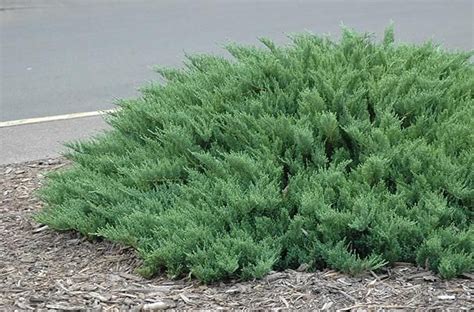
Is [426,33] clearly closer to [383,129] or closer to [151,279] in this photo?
[383,129]

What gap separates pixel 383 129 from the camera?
3.99 m

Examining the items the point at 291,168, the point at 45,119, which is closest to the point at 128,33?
the point at 45,119

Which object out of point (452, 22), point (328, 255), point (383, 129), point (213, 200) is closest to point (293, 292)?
point (328, 255)

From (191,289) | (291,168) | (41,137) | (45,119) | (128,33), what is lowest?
(128,33)

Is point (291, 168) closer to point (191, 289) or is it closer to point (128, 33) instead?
point (191, 289)

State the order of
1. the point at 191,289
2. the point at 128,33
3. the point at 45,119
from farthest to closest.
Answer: the point at 128,33, the point at 45,119, the point at 191,289

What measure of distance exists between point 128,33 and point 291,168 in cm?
903

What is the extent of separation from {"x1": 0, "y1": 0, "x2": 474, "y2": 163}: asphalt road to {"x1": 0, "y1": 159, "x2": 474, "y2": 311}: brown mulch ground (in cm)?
282

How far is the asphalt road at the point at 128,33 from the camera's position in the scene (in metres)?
8.90

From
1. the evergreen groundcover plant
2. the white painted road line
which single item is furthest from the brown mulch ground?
the white painted road line

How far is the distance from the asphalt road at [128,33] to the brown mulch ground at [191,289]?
282 centimetres

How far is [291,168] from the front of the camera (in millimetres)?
3938

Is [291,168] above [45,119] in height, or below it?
above

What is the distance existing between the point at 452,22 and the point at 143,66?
594 centimetres
